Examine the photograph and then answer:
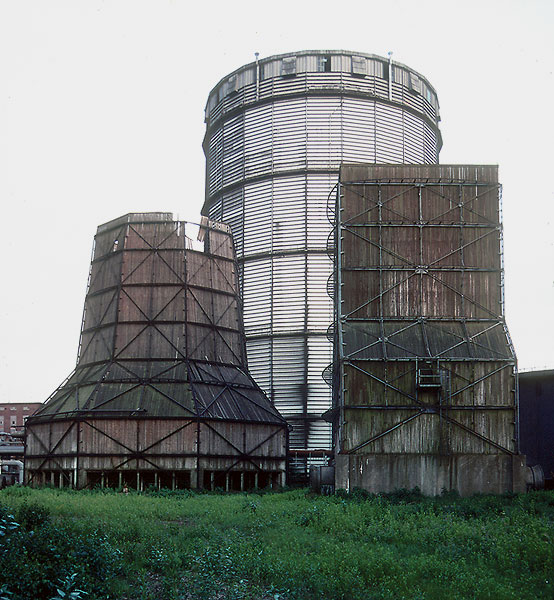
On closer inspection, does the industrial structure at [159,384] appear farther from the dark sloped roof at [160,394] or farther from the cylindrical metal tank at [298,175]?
the cylindrical metal tank at [298,175]

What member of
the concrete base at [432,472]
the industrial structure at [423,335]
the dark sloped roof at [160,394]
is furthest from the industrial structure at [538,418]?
the dark sloped roof at [160,394]

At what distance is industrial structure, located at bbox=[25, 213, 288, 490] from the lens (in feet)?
122

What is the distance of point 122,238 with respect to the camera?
4394 centimetres

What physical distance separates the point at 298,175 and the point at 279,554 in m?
36.0

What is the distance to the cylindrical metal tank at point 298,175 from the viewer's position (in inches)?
1898

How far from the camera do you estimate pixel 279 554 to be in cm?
1692

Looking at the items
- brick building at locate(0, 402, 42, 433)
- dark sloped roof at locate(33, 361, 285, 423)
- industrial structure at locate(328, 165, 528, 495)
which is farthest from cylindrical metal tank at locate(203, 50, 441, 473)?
brick building at locate(0, 402, 42, 433)

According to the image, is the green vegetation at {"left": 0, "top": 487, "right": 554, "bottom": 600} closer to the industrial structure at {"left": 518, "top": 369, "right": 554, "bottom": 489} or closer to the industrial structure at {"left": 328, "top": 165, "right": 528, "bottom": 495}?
the industrial structure at {"left": 328, "top": 165, "right": 528, "bottom": 495}

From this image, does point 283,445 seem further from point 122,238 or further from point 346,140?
point 346,140

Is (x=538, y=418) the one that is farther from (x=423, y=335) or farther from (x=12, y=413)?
(x=12, y=413)

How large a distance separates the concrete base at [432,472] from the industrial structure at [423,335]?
40mm

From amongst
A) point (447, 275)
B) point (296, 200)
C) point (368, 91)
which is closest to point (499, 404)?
point (447, 275)

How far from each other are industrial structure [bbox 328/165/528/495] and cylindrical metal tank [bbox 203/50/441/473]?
11.2m

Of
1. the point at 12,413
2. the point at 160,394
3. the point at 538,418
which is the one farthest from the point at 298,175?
the point at 12,413
